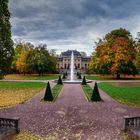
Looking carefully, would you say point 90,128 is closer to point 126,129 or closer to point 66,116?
point 126,129

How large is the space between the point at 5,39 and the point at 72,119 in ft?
50.4

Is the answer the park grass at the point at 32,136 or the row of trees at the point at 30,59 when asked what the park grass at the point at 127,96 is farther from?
the row of trees at the point at 30,59

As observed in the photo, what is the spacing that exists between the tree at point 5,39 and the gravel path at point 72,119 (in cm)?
1006

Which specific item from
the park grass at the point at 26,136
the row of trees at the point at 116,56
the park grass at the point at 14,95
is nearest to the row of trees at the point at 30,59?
the row of trees at the point at 116,56

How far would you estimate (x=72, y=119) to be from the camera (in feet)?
50.4

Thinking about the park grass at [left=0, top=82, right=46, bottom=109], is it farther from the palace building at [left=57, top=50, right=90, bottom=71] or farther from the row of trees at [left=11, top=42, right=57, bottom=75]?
the palace building at [left=57, top=50, right=90, bottom=71]

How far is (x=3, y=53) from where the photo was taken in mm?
28609

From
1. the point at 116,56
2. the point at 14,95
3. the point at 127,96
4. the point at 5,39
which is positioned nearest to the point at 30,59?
the point at 116,56

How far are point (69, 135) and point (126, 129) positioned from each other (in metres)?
2.72

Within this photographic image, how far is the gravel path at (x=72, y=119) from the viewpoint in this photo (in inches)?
485

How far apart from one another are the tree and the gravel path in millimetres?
10058

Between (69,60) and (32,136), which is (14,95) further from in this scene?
(69,60)

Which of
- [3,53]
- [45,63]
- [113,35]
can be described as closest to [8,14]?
[3,53]

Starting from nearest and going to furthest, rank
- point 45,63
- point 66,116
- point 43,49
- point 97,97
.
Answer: point 66,116 → point 97,97 → point 45,63 → point 43,49
